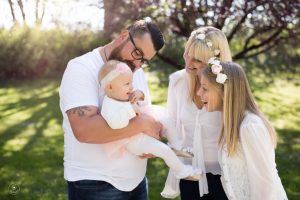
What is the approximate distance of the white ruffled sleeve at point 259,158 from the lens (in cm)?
260

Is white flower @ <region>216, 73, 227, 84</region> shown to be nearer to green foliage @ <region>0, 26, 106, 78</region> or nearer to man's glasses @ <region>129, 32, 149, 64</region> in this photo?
man's glasses @ <region>129, 32, 149, 64</region>

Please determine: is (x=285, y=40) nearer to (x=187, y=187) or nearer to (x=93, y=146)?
(x=187, y=187)

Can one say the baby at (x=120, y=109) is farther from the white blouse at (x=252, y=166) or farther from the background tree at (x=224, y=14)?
the background tree at (x=224, y=14)

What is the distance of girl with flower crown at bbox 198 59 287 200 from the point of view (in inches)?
103

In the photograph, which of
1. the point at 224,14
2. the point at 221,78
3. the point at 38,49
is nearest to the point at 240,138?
the point at 221,78

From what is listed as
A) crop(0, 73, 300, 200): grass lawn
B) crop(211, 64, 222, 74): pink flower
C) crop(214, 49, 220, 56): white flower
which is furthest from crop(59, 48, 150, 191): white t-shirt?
crop(0, 73, 300, 200): grass lawn

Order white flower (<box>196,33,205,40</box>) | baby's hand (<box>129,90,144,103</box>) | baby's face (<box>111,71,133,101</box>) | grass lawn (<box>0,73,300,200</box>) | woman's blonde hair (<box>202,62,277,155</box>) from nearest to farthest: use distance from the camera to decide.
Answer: baby's face (<box>111,71,133,101</box>)
baby's hand (<box>129,90,144,103</box>)
woman's blonde hair (<box>202,62,277,155</box>)
white flower (<box>196,33,205,40</box>)
grass lawn (<box>0,73,300,200</box>)

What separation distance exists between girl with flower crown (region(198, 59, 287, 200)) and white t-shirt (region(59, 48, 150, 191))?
0.59 meters

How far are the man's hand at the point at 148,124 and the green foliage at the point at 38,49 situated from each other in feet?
33.9

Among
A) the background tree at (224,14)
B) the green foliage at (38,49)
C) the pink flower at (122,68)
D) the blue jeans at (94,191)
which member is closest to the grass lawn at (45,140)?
the green foliage at (38,49)

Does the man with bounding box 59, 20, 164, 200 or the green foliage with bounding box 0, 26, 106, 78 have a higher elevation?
the man with bounding box 59, 20, 164, 200

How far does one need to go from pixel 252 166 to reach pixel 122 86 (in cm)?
87

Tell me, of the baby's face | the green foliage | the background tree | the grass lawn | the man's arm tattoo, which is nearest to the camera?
the man's arm tattoo

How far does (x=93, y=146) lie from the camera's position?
7.99 ft
